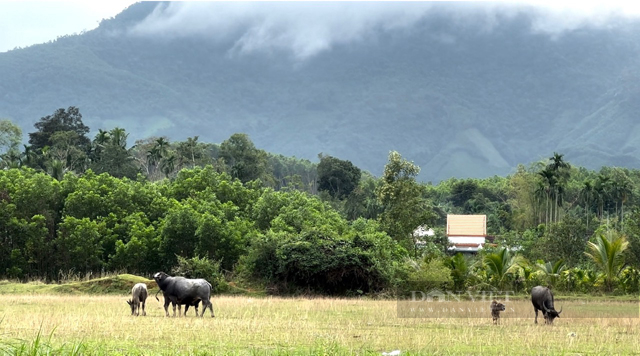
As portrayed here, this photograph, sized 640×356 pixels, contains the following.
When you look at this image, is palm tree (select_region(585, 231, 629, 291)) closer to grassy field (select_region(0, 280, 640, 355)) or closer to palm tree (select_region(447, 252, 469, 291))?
palm tree (select_region(447, 252, 469, 291))

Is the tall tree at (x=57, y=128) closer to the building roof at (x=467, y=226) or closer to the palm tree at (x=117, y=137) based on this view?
the palm tree at (x=117, y=137)

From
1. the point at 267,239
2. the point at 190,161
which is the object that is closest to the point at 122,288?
the point at 267,239

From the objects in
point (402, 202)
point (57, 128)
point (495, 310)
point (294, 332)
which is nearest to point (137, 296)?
point (294, 332)

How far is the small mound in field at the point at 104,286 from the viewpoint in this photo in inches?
1405

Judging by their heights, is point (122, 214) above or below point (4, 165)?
below

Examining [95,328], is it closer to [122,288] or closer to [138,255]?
[122,288]

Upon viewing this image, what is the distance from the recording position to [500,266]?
40.7 m

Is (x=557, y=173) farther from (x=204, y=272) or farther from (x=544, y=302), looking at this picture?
(x=544, y=302)

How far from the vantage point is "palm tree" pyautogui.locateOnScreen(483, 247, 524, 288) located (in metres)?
40.6

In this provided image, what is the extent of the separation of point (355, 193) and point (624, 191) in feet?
97.4

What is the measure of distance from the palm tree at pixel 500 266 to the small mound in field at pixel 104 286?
51.4 ft

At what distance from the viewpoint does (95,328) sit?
19.3m

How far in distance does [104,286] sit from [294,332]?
63.2 feet

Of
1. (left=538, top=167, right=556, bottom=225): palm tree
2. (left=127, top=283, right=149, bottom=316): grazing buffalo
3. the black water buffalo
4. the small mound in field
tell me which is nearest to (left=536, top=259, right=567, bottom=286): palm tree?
Result: the small mound in field
